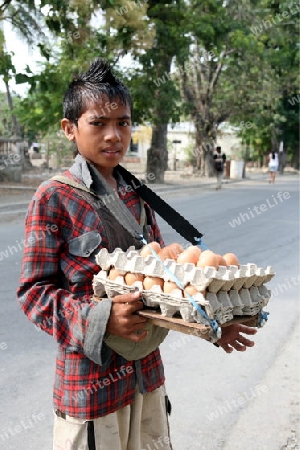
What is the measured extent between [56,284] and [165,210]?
1.55 ft

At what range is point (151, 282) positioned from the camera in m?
1.55

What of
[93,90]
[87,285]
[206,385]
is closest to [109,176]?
[93,90]

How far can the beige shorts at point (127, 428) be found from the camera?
170cm

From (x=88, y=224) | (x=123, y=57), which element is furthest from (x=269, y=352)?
(x=123, y=57)

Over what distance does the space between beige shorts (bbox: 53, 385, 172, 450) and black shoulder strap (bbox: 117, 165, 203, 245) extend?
0.54 m

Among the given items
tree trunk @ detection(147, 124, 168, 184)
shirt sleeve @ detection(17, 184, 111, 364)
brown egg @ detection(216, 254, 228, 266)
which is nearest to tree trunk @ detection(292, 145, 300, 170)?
tree trunk @ detection(147, 124, 168, 184)

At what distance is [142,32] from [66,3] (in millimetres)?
4630

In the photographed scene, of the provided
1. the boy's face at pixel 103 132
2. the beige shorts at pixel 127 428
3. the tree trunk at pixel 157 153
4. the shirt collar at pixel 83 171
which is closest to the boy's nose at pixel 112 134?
the boy's face at pixel 103 132

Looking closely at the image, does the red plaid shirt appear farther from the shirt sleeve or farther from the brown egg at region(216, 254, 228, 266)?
the brown egg at region(216, 254, 228, 266)

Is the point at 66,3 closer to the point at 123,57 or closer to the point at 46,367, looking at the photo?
the point at 123,57

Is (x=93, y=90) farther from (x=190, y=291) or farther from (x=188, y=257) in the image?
(x=190, y=291)

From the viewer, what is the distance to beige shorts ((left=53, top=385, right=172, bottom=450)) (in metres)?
1.70

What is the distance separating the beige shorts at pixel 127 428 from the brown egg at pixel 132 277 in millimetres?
462

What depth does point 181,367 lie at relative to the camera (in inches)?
166
